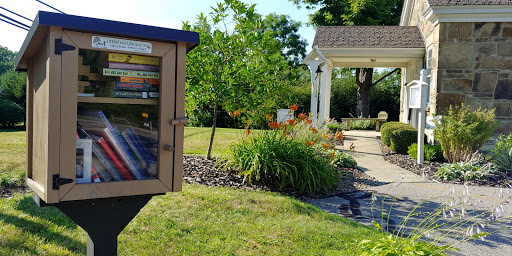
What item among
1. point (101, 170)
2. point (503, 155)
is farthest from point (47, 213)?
point (503, 155)

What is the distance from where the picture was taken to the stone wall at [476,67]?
9773 millimetres

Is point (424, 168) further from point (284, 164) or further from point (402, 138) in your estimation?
point (284, 164)

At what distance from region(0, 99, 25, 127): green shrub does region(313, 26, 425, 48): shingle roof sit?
559 inches

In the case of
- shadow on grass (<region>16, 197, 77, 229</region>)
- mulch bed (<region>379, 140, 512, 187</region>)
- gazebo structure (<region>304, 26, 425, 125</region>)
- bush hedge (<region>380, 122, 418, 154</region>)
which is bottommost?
shadow on grass (<region>16, 197, 77, 229</region>)

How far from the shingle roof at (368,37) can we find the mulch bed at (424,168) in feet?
9.73

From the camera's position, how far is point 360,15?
21141mm

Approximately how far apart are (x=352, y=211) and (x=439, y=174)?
134 inches

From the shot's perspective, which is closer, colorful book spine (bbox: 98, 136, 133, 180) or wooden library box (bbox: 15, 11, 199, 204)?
wooden library box (bbox: 15, 11, 199, 204)

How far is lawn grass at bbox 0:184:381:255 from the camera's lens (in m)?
3.56

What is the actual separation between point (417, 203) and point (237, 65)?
3.28 meters

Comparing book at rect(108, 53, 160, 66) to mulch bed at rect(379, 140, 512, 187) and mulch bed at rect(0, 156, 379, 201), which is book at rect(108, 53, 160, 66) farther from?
mulch bed at rect(379, 140, 512, 187)

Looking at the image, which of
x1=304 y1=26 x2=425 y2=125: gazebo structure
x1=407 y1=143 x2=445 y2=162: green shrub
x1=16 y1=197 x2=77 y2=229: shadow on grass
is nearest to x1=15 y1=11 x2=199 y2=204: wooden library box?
x1=16 y1=197 x2=77 y2=229: shadow on grass

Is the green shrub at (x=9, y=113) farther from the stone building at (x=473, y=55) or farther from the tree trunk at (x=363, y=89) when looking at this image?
the stone building at (x=473, y=55)

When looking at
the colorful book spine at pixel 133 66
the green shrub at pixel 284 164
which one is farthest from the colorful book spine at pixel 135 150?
the green shrub at pixel 284 164
